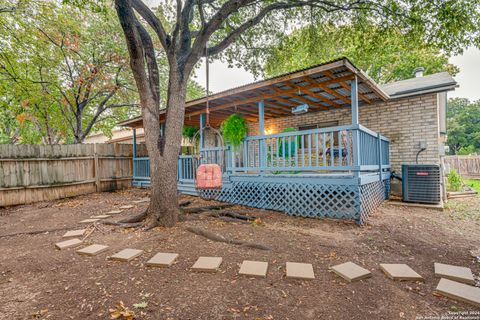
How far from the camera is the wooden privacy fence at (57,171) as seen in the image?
22.3 ft

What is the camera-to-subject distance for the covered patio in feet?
15.3

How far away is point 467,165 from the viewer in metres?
13.8

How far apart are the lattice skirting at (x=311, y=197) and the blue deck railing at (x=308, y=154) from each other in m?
0.40

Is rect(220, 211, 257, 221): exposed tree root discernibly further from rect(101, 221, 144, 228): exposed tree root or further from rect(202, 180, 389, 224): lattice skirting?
rect(101, 221, 144, 228): exposed tree root

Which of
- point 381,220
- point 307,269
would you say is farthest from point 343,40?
point 307,269

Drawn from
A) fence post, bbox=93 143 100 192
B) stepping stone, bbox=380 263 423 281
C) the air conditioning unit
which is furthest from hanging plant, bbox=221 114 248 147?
fence post, bbox=93 143 100 192

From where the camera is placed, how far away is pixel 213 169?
4172mm

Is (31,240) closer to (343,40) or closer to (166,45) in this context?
(166,45)

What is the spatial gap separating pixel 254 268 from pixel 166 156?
2.68 m

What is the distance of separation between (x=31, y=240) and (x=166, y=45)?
429cm

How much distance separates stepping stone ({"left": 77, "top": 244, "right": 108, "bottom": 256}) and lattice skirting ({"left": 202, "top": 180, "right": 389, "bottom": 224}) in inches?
141

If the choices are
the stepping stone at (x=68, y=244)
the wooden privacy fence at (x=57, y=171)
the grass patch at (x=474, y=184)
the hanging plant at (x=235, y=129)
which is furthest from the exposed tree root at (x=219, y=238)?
the grass patch at (x=474, y=184)

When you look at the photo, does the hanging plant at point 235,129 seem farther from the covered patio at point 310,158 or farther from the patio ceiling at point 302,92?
the patio ceiling at point 302,92

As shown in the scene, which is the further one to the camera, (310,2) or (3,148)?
(3,148)
